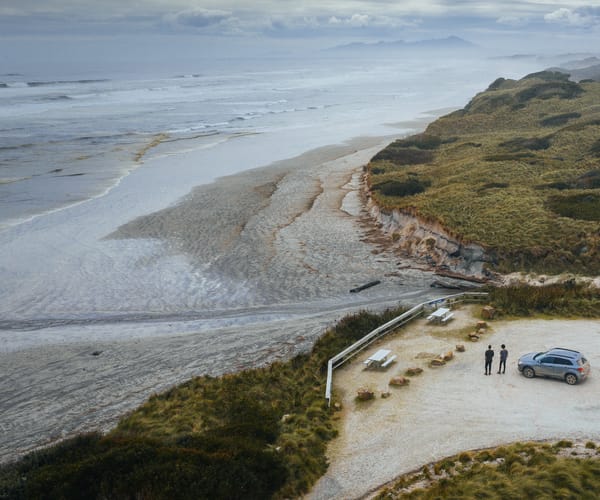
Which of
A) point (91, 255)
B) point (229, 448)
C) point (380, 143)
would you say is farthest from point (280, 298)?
point (380, 143)

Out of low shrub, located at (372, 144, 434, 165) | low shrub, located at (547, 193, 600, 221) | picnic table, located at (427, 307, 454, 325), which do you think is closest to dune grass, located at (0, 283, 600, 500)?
picnic table, located at (427, 307, 454, 325)

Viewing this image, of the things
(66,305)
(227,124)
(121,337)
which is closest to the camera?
(121,337)

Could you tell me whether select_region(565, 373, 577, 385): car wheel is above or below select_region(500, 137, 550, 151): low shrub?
below

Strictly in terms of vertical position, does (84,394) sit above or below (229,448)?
below

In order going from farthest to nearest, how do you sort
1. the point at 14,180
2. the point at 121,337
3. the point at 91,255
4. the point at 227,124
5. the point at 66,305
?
the point at 227,124
the point at 14,180
the point at 91,255
the point at 66,305
the point at 121,337

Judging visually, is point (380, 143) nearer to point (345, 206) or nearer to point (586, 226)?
point (345, 206)

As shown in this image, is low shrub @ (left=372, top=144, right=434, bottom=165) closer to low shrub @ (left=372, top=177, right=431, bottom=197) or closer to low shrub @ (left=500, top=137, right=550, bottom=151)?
low shrub @ (left=500, top=137, right=550, bottom=151)
